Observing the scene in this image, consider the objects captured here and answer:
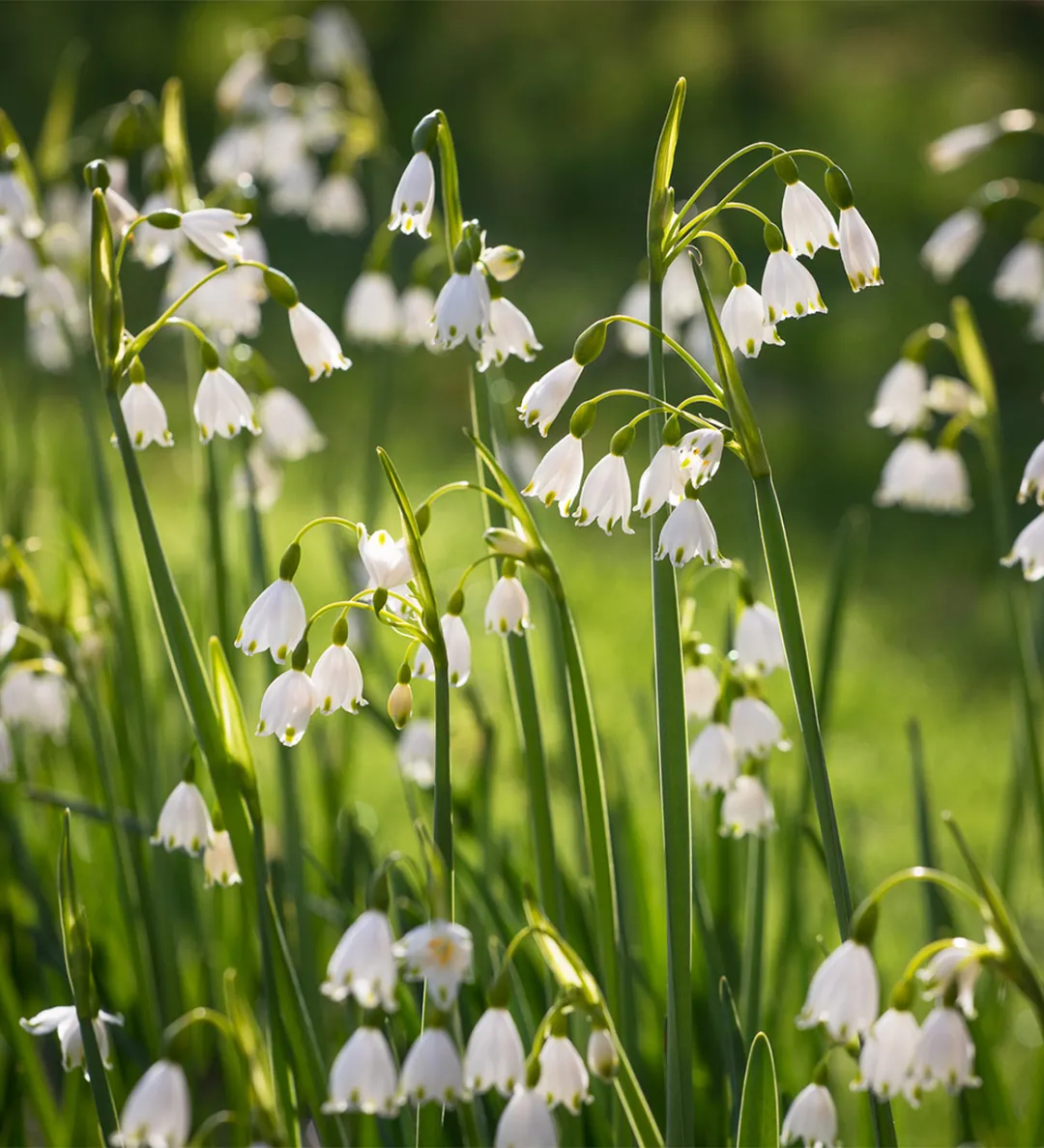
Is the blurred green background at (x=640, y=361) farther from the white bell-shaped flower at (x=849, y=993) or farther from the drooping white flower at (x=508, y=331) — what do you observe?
the white bell-shaped flower at (x=849, y=993)

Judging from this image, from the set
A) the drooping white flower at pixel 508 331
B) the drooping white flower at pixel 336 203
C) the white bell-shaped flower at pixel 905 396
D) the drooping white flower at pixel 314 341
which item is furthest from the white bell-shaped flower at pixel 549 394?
the drooping white flower at pixel 336 203

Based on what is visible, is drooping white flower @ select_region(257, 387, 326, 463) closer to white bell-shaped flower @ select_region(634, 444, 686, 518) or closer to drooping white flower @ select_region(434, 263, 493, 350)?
drooping white flower @ select_region(434, 263, 493, 350)

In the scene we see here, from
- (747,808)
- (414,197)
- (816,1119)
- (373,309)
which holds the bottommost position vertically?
(816,1119)

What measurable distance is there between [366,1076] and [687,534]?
0.50m

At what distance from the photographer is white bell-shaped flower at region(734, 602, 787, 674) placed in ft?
5.26

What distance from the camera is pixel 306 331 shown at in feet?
4.51

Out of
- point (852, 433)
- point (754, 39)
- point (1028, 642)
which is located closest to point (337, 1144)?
point (1028, 642)

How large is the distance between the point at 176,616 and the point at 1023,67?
7169mm

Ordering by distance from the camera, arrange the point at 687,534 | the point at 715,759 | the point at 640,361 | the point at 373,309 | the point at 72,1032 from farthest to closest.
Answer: the point at 640,361
the point at 373,309
the point at 715,759
the point at 72,1032
the point at 687,534

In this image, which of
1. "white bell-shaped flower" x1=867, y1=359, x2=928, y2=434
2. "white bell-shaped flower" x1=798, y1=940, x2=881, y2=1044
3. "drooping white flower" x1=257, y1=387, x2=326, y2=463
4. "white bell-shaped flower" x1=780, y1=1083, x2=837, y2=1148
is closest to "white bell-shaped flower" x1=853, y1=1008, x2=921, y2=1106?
→ "white bell-shaped flower" x1=798, y1=940, x2=881, y2=1044

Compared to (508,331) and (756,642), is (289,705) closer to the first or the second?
(508,331)

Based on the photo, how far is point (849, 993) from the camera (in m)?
1.04

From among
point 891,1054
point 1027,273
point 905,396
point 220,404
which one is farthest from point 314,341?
point 1027,273

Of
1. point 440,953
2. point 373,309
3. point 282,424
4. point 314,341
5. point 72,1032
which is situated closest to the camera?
point 440,953
